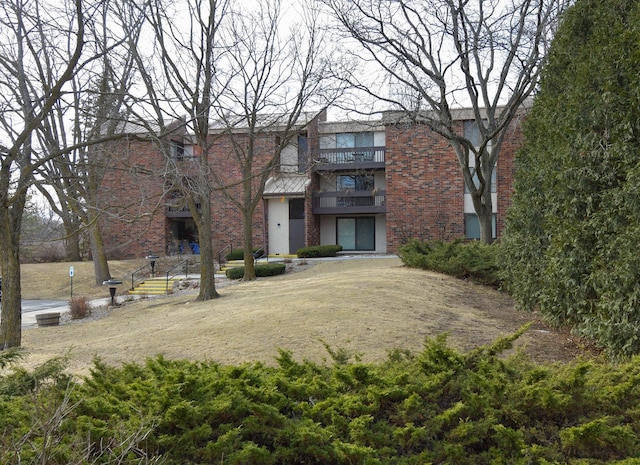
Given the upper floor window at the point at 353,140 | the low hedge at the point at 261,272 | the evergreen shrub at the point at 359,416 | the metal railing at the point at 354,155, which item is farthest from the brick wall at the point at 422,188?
the evergreen shrub at the point at 359,416

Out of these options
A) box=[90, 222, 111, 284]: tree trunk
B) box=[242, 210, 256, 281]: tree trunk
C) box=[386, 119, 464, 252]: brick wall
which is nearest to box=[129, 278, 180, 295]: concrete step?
box=[90, 222, 111, 284]: tree trunk

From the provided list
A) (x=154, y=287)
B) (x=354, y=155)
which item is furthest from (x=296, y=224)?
(x=154, y=287)

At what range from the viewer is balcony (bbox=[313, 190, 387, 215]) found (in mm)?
27422

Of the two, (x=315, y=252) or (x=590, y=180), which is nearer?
(x=590, y=180)

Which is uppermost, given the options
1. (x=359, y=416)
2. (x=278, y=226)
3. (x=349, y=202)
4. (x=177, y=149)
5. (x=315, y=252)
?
(x=177, y=149)

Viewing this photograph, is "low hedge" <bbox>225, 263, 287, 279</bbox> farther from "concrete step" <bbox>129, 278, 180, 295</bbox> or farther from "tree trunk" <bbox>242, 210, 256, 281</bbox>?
"concrete step" <bbox>129, 278, 180, 295</bbox>

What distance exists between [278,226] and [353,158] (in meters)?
5.61

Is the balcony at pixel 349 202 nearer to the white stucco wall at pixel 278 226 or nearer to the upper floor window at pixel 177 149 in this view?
the white stucco wall at pixel 278 226

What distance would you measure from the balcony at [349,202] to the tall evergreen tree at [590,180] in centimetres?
1889

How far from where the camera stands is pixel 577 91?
6.39 meters

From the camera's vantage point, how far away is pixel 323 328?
722 centimetres

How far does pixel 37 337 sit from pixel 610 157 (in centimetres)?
1133

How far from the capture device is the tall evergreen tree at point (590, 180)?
529 centimetres

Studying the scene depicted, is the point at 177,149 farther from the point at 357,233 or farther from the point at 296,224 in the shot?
the point at 357,233
